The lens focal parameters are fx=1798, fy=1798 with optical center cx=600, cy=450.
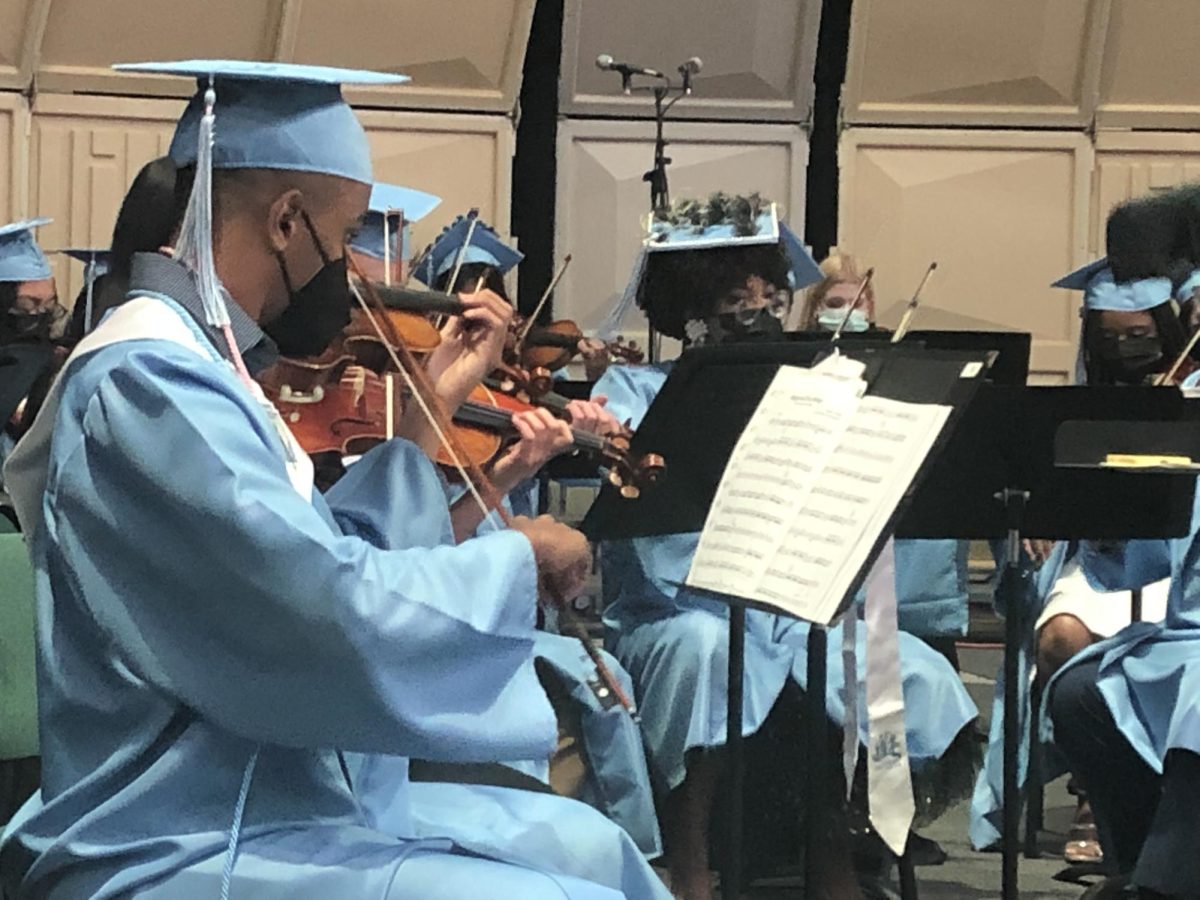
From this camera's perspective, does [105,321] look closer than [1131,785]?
Yes

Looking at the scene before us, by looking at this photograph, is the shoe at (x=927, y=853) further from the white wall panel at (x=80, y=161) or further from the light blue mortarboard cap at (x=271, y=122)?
the white wall panel at (x=80, y=161)

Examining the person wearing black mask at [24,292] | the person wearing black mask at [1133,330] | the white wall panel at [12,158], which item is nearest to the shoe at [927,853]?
the person wearing black mask at [1133,330]

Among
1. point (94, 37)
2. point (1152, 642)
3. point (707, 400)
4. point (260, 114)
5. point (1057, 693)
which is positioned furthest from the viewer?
point (94, 37)

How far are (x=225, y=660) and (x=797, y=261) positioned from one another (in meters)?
2.46

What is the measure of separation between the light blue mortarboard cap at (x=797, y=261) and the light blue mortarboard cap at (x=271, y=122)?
77.3 inches

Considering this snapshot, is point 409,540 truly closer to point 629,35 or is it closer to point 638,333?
point 638,333

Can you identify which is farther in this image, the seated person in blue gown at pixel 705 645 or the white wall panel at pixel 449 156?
the white wall panel at pixel 449 156

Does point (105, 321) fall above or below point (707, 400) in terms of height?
above

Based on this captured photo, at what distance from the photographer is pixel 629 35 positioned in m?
7.24

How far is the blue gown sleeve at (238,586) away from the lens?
1560 mm

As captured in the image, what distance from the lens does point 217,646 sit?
1.59 meters

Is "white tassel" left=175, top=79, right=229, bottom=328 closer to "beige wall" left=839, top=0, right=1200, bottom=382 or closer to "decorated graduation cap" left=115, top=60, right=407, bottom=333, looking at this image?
"decorated graduation cap" left=115, top=60, right=407, bottom=333

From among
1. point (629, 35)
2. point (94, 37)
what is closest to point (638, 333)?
point (629, 35)

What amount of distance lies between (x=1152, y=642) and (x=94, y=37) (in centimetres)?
508
